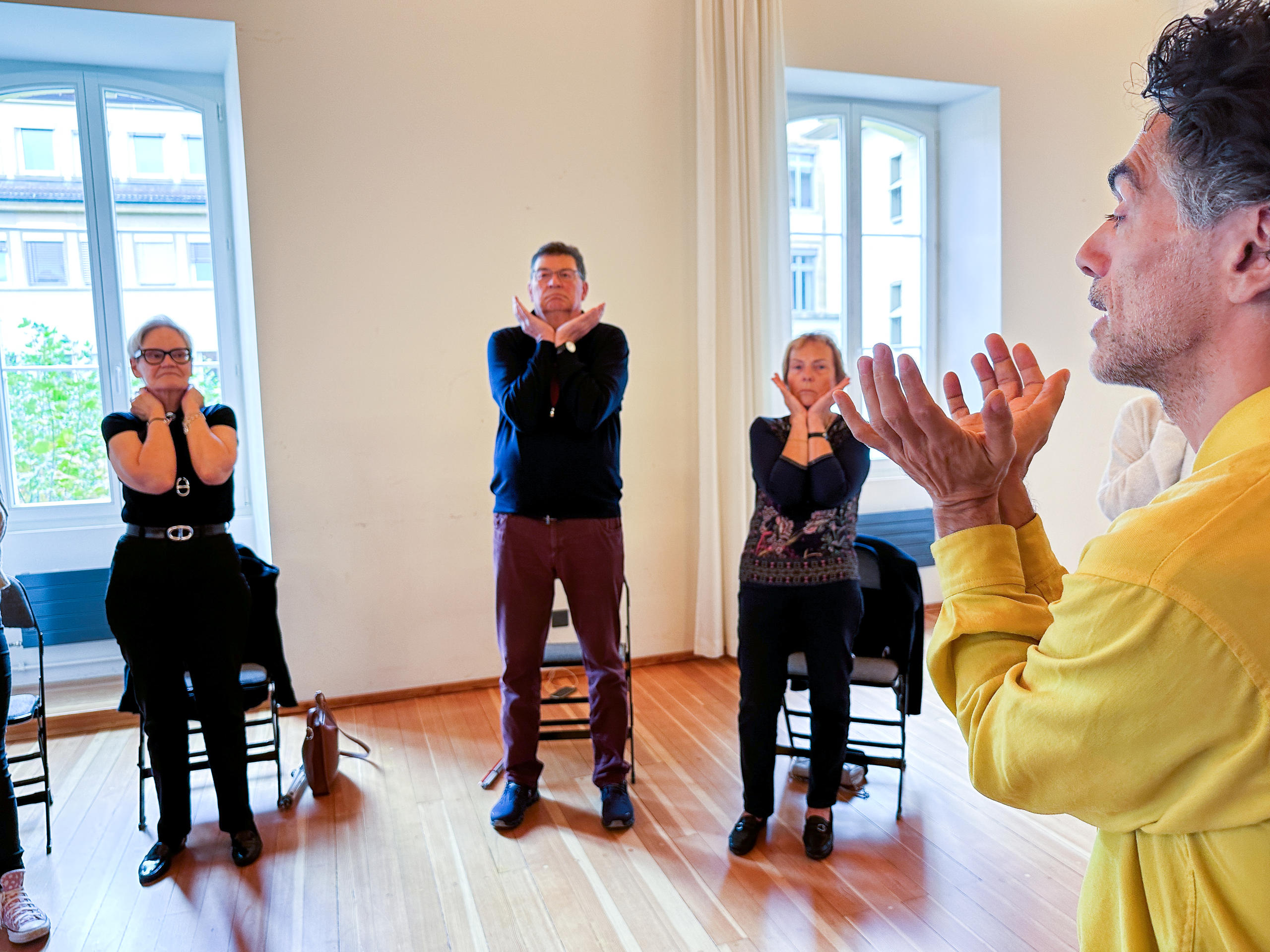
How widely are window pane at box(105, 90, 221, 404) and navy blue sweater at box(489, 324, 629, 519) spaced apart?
2.17 meters

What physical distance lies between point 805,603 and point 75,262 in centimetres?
374

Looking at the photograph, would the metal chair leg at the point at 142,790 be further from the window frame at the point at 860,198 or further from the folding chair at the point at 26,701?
Result: the window frame at the point at 860,198

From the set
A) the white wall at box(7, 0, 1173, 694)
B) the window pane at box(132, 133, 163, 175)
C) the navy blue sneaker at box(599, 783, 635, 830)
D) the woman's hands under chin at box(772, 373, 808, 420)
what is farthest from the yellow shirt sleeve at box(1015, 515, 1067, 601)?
the window pane at box(132, 133, 163, 175)

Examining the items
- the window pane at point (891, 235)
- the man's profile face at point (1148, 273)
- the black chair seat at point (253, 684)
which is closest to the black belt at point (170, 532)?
the black chair seat at point (253, 684)

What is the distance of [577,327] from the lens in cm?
297

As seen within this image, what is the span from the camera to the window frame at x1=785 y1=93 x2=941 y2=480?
5332mm

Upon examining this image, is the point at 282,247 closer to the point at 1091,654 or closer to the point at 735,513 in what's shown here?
the point at 735,513

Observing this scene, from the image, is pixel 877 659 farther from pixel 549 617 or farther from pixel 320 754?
pixel 320 754


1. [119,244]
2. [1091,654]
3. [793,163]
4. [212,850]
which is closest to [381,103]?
[119,244]

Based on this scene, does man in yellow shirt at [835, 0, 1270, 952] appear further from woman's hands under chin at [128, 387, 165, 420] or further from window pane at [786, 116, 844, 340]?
window pane at [786, 116, 844, 340]

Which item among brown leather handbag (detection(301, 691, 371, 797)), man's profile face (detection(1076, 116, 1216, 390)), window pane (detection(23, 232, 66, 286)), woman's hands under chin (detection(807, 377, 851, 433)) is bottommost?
brown leather handbag (detection(301, 691, 371, 797))

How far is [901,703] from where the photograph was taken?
304 centimetres

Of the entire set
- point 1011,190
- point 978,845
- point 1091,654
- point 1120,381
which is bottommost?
point 978,845

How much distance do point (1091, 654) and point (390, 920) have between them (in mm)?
2221
